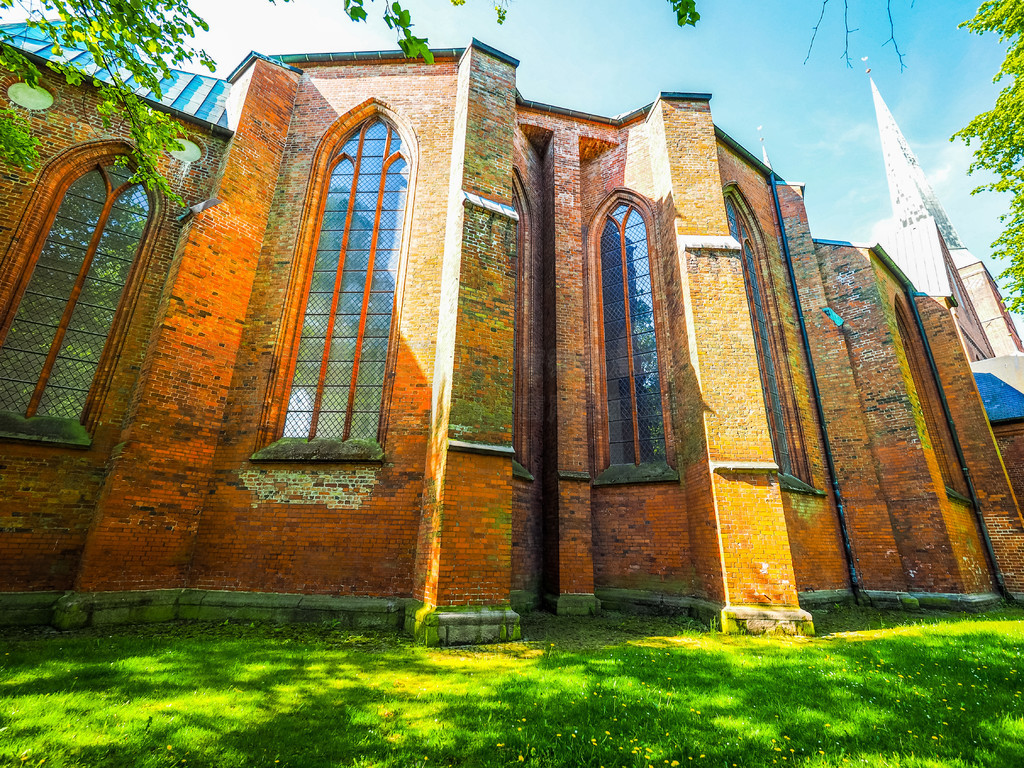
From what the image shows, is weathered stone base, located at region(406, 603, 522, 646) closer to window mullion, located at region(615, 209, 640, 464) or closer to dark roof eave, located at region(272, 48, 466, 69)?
window mullion, located at region(615, 209, 640, 464)

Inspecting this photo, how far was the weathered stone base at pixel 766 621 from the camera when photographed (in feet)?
20.8

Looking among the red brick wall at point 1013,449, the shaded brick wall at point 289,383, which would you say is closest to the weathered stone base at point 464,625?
the shaded brick wall at point 289,383

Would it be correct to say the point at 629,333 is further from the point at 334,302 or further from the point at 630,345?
the point at 334,302

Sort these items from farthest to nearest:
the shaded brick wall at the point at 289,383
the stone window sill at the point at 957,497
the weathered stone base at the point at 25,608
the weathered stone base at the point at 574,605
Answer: the stone window sill at the point at 957,497, the weathered stone base at the point at 574,605, the shaded brick wall at the point at 289,383, the weathered stone base at the point at 25,608

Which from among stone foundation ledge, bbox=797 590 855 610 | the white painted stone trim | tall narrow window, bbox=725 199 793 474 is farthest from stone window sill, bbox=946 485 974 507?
the white painted stone trim

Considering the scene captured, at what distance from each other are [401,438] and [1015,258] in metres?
12.9

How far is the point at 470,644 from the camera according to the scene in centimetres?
538

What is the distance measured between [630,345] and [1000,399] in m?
12.2

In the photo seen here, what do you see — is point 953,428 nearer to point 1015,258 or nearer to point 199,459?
point 1015,258

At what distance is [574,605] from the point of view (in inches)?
294

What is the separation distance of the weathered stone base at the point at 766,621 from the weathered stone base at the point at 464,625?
3.00 metres

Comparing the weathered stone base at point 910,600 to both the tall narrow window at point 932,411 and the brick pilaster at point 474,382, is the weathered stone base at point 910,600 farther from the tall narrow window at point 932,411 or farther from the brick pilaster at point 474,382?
the brick pilaster at point 474,382

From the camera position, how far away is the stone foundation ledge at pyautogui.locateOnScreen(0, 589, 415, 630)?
19.2ft

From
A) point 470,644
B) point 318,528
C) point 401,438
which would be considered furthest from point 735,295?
point 318,528
